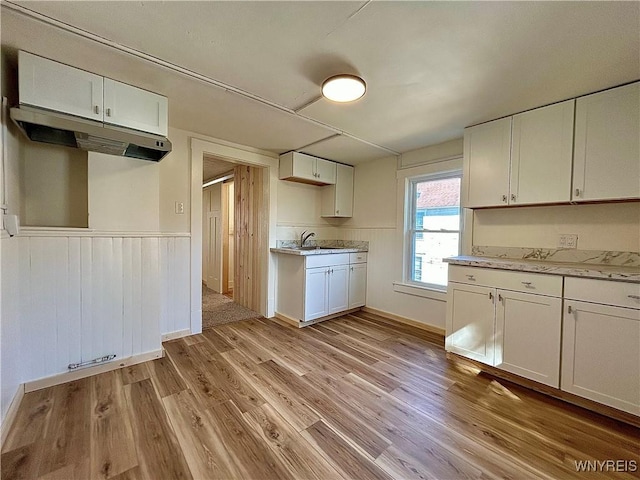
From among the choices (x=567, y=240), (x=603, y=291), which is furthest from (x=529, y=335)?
(x=567, y=240)

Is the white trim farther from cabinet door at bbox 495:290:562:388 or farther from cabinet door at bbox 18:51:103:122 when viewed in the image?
cabinet door at bbox 495:290:562:388

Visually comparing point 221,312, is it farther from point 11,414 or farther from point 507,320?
point 507,320

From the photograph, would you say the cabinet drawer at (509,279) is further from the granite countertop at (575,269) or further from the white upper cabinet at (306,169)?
the white upper cabinet at (306,169)

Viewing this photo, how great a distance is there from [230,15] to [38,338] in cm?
252

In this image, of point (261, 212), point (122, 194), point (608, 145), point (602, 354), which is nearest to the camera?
point (602, 354)

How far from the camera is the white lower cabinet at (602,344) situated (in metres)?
1.64

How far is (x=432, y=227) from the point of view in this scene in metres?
3.36

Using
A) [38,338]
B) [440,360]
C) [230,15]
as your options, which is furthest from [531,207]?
[38,338]

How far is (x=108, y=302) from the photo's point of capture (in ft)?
7.13

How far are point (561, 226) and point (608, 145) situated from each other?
700 millimetres

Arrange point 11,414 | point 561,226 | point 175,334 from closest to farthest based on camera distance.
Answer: point 11,414 < point 561,226 < point 175,334

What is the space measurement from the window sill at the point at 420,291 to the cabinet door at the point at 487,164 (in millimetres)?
1122

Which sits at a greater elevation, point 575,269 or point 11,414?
point 575,269

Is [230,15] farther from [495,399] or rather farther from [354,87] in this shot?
[495,399]
